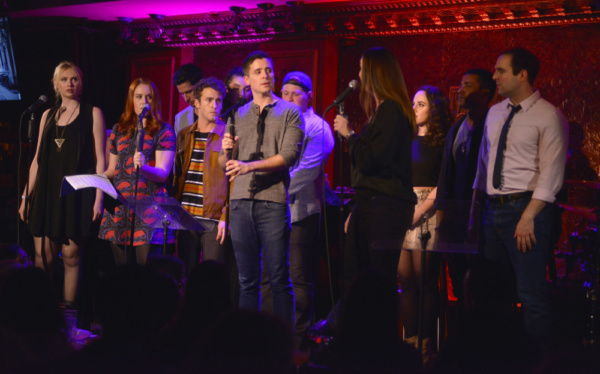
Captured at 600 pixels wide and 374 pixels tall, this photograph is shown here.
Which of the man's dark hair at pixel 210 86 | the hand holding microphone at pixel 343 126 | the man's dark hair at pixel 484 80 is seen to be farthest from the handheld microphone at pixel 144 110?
the man's dark hair at pixel 484 80

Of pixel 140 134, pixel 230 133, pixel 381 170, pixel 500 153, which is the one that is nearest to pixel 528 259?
pixel 500 153

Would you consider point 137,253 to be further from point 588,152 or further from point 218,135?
point 588,152

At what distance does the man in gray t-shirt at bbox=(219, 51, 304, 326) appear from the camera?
3.17 m

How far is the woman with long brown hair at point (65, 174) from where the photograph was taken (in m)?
4.00

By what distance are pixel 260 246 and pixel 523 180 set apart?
1407 mm

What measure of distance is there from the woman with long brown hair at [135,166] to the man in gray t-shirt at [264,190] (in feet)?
2.53

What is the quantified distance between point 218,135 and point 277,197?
855 mm

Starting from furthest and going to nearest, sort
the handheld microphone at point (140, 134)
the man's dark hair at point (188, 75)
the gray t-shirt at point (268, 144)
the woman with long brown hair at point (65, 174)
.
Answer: the man's dark hair at point (188, 75)
the woman with long brown hair at point (65, 174)
the handheld microphone at point (140, 134)
the gray t-shirt at point (268, 144)

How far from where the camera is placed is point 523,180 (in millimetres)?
2975

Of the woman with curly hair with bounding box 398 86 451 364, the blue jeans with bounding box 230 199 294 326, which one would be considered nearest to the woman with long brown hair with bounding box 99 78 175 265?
the blue jeans with bounding box 230 199 294 326

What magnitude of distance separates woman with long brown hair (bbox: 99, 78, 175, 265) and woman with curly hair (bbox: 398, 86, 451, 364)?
160cm

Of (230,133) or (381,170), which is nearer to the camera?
(381,170)

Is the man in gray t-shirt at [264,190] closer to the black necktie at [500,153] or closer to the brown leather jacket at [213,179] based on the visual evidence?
the brown leather jacket at [213,179]

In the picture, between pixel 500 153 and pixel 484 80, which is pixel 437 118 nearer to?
pixel 484 80
